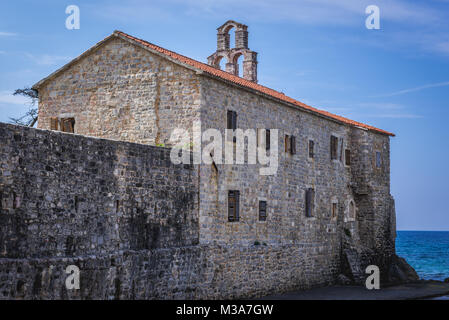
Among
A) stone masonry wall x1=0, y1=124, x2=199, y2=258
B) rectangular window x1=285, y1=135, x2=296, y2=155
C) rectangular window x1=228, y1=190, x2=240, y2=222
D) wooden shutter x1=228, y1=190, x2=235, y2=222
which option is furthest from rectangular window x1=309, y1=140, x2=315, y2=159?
stone masonry wall x1=0, y1=124, x2=199, y2=258

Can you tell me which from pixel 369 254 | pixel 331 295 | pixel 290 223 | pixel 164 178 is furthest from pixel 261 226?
pixel 369 254

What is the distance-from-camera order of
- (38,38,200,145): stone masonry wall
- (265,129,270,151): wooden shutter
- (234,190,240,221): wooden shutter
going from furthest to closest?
1. (265,129,270,151): wooden shutter
2. (234,190,240,221): wooden shutter
3. (38,38,200,145): stone masonry wall

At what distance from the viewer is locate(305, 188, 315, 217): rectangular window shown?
25141mm

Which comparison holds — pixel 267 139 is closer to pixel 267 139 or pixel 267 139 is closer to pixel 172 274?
pixel 267 139

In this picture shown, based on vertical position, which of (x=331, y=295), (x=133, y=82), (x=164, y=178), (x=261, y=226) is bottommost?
(x=331, y=295)

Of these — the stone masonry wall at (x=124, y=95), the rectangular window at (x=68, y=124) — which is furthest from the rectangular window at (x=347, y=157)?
the rectangular window at (x=68, y=124)

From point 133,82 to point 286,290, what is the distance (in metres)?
9.76

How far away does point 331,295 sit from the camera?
22875 millimetres

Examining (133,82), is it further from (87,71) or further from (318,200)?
(318,200)

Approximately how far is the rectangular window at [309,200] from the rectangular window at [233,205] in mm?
5275

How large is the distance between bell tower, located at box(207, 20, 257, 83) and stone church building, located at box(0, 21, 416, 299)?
0.07m

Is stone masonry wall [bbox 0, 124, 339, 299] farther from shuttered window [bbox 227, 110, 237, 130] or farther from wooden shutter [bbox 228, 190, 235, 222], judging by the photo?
shuttered window [bbox 227, 110, 237, 130]

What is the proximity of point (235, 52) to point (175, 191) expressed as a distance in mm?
13726

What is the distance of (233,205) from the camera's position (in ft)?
67.5
